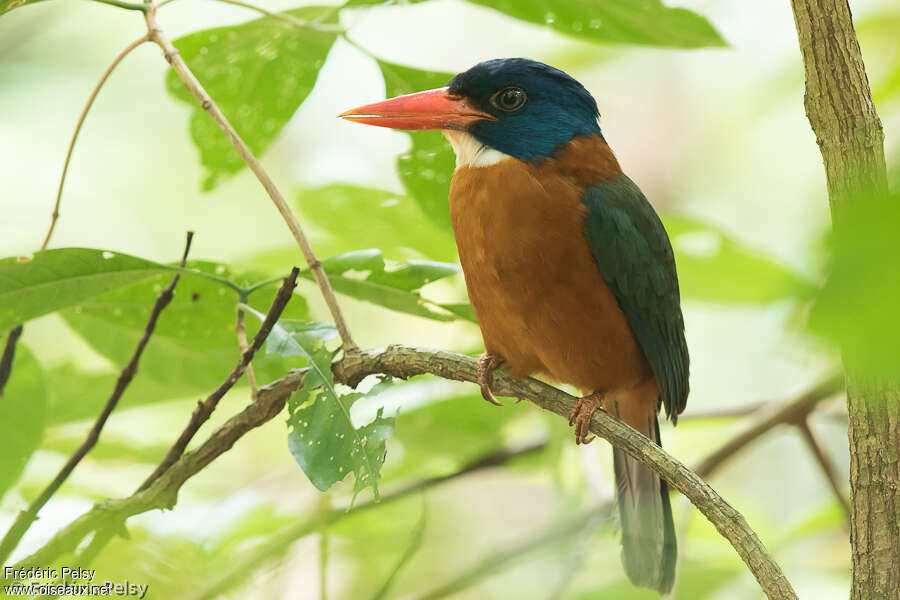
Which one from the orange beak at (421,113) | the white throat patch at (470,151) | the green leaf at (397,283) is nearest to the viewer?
the green leaf at (397,283)

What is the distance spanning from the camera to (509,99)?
248 cm

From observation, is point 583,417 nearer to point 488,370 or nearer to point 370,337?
point 488,370

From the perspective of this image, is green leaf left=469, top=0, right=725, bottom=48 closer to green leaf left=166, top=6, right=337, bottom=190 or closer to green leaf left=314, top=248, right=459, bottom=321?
green leaf left=166, top=6, right=337, bottom=190

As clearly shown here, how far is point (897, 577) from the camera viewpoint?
133 cm

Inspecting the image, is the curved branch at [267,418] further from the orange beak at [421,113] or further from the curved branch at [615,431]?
the orange beak at [421,113]

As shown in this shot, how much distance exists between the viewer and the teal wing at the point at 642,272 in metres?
2.23

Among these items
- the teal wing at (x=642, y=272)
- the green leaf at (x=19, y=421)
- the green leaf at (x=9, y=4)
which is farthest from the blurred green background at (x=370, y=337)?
the green leaf at (x=9, y=4)

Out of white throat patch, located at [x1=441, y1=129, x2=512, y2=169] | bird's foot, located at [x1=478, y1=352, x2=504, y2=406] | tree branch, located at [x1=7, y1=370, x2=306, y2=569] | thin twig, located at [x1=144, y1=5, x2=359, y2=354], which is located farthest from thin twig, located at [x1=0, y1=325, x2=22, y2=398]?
white throat patch, located at [x1=441, y1=129, x2=512, y2=169]

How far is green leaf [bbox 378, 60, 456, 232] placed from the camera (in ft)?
7.29

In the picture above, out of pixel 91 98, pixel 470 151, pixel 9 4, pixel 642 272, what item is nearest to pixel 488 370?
pixel 642 272

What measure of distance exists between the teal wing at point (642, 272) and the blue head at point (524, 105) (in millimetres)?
199

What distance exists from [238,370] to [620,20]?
1124mm

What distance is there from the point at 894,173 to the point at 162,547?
4.74ft

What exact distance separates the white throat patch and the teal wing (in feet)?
0.90
